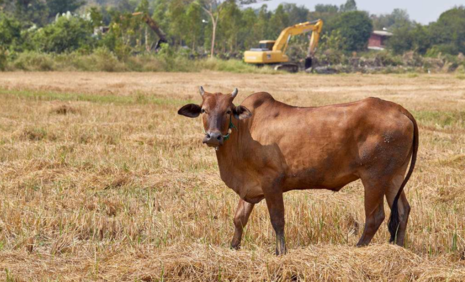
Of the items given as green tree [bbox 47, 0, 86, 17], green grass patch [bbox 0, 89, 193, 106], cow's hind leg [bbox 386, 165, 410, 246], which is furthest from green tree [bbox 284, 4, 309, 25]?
cow's hind leg [bbox 386, 165, 410, 246]

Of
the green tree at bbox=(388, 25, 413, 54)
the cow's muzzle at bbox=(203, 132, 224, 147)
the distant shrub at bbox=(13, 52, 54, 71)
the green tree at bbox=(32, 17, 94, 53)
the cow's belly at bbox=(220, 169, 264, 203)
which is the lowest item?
the green tree at bbox=(388, 25, 413, 54)

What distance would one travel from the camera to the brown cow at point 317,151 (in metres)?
5.62

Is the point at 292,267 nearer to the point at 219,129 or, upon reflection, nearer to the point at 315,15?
the point at 219,129

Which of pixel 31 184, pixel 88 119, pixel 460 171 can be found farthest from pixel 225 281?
pixel 88 119

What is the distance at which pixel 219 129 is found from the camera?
214 inches

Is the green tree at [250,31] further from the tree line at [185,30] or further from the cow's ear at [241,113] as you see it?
the cow's ear at [241,113]

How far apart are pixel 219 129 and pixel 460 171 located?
4978mm

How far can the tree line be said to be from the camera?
39812 mm

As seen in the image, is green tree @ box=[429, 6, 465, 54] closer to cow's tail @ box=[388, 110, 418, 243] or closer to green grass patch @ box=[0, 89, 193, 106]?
green grass patch @ box=[0, 89, 193, 106]

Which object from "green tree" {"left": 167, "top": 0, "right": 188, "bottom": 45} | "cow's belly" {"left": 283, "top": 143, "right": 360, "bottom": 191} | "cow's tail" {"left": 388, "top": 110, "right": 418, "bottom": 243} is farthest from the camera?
"green tree" {"left": 167, "top": 0, "right": 188, "bottom": 45}

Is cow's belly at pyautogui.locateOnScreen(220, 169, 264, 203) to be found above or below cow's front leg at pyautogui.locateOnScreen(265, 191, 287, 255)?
above

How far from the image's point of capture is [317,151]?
5699mm

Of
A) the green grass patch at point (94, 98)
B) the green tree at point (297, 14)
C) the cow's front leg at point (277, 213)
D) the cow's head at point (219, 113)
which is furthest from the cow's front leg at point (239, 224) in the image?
the green tree at point (297, 14)

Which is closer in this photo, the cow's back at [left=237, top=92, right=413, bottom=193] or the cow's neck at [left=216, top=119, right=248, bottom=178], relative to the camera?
the cow's back at [left=237, top=92, right=413, bottom=193]
